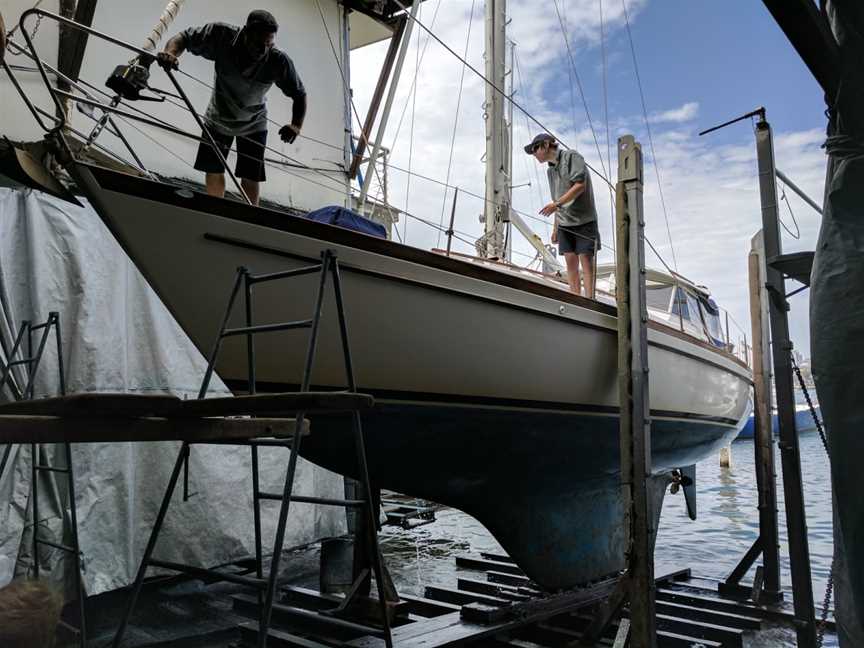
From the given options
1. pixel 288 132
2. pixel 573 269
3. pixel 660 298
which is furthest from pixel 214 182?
pixel 660 298

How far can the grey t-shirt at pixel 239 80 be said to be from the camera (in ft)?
11.4

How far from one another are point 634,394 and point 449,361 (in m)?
1.07

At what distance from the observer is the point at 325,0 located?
305 inches

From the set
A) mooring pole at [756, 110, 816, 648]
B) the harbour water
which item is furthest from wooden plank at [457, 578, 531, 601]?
mooring pole at [756, 110, 816, 648]

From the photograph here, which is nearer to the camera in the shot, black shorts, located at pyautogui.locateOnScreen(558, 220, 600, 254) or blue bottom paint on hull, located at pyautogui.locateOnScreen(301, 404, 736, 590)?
blue bottom paint on hull, located at pyautogui.locateOnScreen(301, 404, 736, 590)

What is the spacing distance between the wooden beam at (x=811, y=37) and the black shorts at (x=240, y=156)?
2625 millimetres

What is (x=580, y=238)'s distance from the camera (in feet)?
16.2

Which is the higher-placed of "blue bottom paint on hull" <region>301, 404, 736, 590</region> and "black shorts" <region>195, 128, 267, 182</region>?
"black shorts" <region>195, 128, 267, 182</region>

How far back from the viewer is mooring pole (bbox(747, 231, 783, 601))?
4707mm

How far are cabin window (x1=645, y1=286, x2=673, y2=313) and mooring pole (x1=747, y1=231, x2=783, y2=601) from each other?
1.24m

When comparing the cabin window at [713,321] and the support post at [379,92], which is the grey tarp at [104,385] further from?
the cabin window at [713,321]

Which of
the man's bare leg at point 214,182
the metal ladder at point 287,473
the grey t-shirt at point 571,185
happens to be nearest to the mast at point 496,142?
the grey t-shirt at point 571,185

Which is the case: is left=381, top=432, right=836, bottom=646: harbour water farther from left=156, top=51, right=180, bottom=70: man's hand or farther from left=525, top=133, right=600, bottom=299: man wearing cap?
left=156, top=51, right=180, bottom=70: man's hand

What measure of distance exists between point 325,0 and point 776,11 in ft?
23.5
